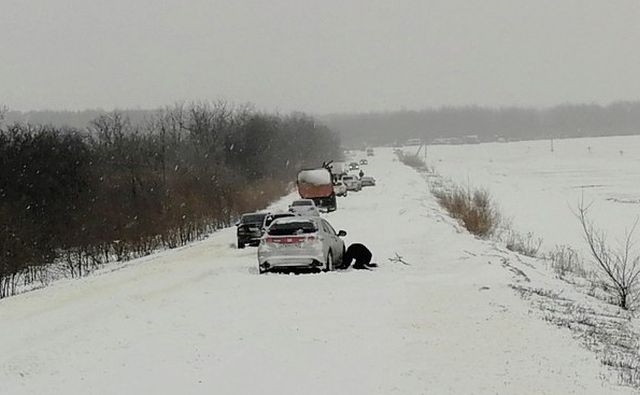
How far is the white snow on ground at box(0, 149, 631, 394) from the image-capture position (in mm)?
10094

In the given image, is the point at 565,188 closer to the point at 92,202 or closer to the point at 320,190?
the point at 320,190

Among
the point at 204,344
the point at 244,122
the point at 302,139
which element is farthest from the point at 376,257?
the point at 302,139

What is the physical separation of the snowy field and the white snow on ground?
20557 millimetres

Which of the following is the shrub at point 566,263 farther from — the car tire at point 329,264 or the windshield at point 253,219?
the windshield at point 253,219

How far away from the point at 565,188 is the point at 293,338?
68220mm

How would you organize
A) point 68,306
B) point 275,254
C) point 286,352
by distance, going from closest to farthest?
point 286,352
point 68,306
point 275,254

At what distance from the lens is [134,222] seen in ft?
141

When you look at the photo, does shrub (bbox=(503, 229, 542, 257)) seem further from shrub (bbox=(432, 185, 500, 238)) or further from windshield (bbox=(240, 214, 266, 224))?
windshield (bbox=(240, 214, 266, 224))

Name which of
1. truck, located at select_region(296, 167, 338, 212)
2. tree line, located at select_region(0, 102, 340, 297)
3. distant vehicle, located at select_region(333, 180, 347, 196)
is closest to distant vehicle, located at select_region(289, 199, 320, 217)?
tree line, located at select_region(0, 102, 340, 297)

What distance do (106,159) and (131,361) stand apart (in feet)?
176

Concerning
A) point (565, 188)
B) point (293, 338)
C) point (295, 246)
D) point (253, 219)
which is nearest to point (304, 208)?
point (253, 219)

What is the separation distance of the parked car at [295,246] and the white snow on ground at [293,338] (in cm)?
78

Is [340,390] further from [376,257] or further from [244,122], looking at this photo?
→ [244,122]

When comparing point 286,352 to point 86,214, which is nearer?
point 286,352
